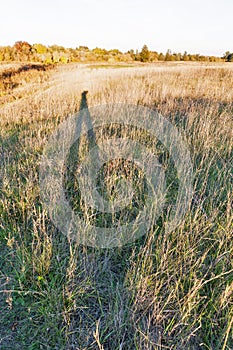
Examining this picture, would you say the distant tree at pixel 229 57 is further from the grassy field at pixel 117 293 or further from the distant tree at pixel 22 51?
the grassy field at pixel 117 293

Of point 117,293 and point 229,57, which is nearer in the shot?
point 117,293

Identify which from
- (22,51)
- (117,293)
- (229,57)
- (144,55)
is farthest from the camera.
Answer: (144,55)

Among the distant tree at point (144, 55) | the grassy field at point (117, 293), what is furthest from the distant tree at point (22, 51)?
the grassy field at point (117, 293)

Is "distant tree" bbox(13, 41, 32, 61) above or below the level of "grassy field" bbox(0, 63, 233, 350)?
above

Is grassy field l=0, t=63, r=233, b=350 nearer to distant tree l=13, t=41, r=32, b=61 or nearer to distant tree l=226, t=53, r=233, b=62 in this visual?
distant tree l=13, t=41, r=32, b=61

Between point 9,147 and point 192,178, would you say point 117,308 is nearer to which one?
point 192,178

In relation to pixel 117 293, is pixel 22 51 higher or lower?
higher

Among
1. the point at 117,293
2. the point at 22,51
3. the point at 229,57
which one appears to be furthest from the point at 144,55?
the point at 117,293

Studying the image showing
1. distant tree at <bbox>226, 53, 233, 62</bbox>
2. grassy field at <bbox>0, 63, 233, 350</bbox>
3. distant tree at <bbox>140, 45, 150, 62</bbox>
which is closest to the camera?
grassy field at <bbox>0, 63, 233, 350</bbox>

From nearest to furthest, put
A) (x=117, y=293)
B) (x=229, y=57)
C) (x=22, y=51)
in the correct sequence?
1. (x=117, y=293)
2. (x=22, y=51)
3. (x=229, y=57)

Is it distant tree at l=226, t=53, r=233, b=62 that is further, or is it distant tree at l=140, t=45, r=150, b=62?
distant tree at l=140, t=45, r=150, b=62

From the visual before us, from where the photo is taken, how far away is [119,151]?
3.12 meters

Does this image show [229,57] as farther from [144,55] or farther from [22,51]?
[22,51]

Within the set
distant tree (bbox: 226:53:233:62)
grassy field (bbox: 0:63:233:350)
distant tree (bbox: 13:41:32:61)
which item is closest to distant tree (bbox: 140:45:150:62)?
distant tree (bbox: 226:53:233:62)
